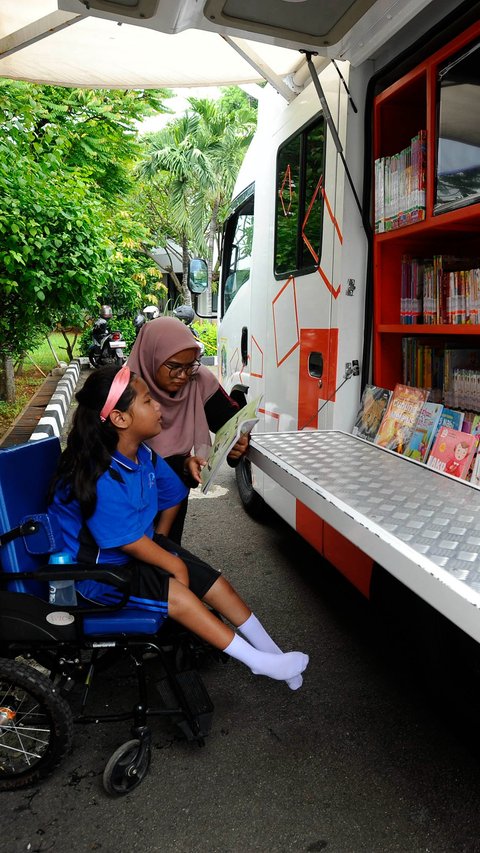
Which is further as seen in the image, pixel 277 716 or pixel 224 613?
pixel 277 716

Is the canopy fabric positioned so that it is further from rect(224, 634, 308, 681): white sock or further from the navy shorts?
rect(224, 634, 308, 681): white sock

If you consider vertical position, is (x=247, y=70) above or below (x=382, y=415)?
above

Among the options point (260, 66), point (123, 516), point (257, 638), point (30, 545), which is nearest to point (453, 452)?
point (257, 638)

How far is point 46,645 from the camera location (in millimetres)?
2158

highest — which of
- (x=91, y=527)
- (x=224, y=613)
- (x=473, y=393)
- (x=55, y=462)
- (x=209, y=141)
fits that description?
(x=209, y=141)

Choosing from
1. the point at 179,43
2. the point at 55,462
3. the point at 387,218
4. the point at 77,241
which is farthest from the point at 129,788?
the point at 77,241

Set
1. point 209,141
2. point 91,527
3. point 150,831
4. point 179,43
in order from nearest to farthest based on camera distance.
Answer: point 150,831
point 91,527
point 179,43
point 209,141

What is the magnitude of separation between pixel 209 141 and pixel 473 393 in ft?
64.6

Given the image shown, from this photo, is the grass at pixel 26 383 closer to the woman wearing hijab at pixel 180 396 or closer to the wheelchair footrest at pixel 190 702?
the woman wearing hijab at pixel 180 396

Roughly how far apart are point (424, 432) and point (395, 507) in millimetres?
870

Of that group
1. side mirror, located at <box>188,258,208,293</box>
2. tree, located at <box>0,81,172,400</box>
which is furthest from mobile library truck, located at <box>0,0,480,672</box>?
tree, located at <box>0,81,172,400</box>

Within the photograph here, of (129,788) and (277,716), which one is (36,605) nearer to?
(129,788)

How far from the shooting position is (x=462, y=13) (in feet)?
7.58

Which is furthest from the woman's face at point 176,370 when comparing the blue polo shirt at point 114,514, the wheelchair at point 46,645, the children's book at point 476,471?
the children's book at point 476,471
